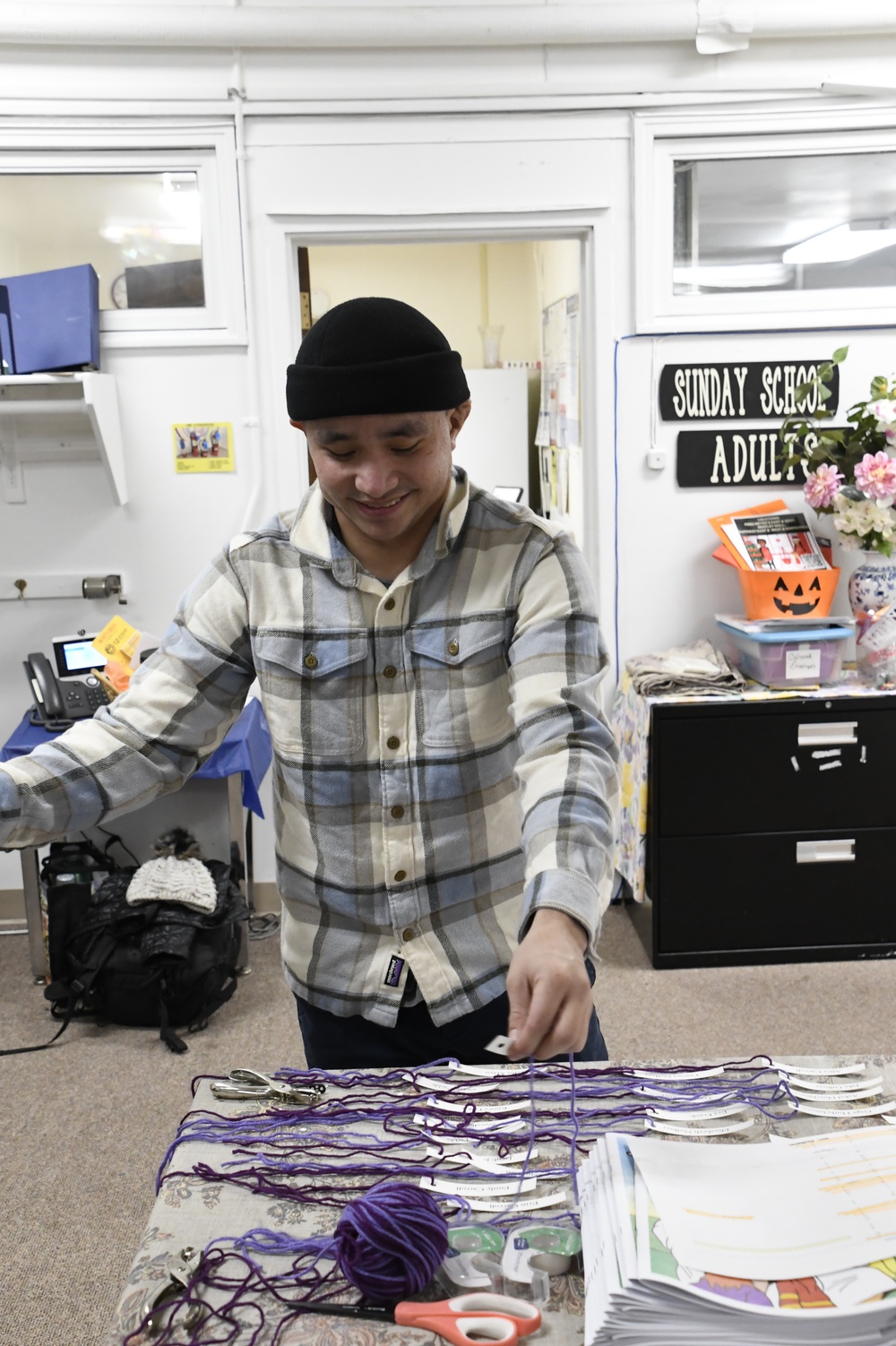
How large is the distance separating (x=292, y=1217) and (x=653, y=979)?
7.47 ft

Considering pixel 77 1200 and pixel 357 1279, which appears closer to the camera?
pixel 357 1279

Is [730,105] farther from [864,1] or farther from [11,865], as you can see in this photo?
Result: [11,865]

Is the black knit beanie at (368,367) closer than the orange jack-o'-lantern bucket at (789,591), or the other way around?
the black knit beanie at (368,367)

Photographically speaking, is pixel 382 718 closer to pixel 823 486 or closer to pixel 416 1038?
pixel 416 1038

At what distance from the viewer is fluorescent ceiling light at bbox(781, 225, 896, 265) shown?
3.39 metres

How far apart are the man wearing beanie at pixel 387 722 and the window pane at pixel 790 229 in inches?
92.4

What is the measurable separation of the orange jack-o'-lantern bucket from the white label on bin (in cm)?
11

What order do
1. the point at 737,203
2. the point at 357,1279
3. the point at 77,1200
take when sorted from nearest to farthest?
Answer: the point at 357,1279 → the point at 77,1200 → the point at 737,203

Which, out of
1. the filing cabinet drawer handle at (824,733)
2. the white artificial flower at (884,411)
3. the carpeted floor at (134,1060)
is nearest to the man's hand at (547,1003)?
the carpeted floor at (134,1060)

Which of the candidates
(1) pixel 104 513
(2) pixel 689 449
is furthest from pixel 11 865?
(2) pixel 689 449

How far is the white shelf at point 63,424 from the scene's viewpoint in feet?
10.5

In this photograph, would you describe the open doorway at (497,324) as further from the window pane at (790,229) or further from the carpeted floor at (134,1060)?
the carpeted floor at (134,1060)

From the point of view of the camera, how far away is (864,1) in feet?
10.3

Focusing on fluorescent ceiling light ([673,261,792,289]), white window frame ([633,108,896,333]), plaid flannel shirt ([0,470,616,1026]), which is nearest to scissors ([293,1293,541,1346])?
plaid flannel shirt ([0,470,616,1026])
